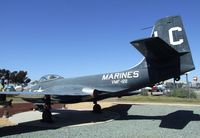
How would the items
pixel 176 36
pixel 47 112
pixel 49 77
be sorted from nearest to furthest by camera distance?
pixel 176 36 < pixel 47 112 < pixel 49 77

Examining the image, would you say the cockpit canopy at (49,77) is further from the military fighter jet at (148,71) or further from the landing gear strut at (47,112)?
the landing gear strut at (47,112)

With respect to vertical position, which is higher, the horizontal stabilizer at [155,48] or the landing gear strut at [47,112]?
the horizontal stabilizer at [155,48]

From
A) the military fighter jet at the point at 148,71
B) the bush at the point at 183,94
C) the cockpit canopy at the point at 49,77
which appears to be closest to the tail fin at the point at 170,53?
the military fighter jet at the point at 148,71

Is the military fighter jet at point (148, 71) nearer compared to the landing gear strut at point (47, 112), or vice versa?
the military fighter jet at point (148, 71)

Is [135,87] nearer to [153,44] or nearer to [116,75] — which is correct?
[116,75]

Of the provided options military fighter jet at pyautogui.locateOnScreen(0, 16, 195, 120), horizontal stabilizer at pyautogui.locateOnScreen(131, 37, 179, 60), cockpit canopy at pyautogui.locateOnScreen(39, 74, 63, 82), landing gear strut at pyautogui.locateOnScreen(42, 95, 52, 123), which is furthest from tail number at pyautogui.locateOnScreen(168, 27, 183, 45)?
cockpit canopy at pyautogui.locateOnScreen(39, 74, 63, 82)

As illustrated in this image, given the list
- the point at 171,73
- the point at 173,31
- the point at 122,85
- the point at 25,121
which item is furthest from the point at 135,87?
the point at 25,121

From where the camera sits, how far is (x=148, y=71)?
17.3 metres

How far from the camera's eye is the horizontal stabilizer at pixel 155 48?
13.4 meters

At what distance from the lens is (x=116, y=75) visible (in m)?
19.1

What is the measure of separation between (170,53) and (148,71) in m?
2.25

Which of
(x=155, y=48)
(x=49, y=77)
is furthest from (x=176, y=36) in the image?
(x=49, y=77)

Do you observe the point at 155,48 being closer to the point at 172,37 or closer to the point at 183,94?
the point at 172,37

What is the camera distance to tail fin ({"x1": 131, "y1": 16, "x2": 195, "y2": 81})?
1545 centimetres
